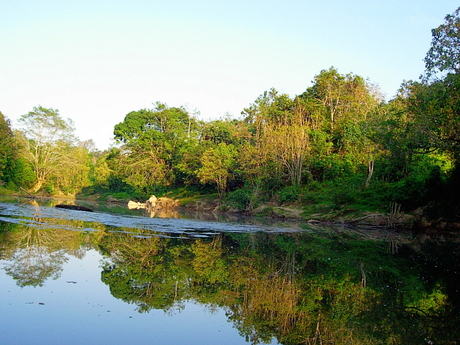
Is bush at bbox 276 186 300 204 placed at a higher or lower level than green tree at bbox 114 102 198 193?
lower

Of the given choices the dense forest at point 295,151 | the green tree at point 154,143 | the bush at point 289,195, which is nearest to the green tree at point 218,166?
the dense forest at point 295,151

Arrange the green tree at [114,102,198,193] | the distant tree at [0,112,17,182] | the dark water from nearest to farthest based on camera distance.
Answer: the dark water < the distant tree at [0,112,17,182] < the green tree at [114,102,198,193]

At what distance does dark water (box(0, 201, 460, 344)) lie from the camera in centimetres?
689

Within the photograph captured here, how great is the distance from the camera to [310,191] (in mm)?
43594

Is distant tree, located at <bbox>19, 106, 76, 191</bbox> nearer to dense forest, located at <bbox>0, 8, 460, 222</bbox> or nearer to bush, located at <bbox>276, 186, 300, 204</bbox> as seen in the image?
dense forest, located at <bbox>0, 8, 460, 222</bbox>

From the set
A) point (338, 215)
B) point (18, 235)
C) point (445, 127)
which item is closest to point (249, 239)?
point (18, 235)

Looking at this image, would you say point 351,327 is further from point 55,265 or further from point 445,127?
point 445,127

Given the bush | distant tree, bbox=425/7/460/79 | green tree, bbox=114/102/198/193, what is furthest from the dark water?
green tree, bbox=114/102/198/193

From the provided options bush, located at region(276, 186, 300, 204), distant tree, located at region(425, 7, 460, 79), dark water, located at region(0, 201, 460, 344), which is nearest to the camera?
dark water, located at region(0, 201, 460, 344)

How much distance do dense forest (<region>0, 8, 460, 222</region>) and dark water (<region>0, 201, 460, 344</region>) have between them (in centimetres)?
1332

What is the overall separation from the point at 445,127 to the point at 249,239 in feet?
41.7

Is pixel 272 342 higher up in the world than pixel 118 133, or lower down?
lower down

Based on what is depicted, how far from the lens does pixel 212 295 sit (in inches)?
363

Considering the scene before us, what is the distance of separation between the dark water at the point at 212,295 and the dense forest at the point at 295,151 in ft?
43.7
